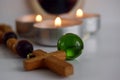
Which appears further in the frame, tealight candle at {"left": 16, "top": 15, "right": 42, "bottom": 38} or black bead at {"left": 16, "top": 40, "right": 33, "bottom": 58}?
tealight candle at {"left": 16, "top": 15, "right": 42, "bottom": 38}

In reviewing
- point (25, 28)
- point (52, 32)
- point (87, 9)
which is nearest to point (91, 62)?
point (52, 32)

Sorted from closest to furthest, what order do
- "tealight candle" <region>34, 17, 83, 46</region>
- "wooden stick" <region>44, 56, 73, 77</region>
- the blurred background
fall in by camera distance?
"wooden stick" <region>44, 56, 73, 77</region> → "tealight candle" <region>34, 17, 83, 46</region> → the blurred background

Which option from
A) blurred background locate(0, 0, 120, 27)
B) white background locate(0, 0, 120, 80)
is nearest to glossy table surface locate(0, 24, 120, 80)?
white background locate(0, 0, 120, 80)

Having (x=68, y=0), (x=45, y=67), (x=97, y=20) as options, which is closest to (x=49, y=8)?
(x=68, y=0)

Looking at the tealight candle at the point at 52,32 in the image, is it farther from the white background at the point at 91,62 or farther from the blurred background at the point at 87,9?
the blurred background at the point at 87,9

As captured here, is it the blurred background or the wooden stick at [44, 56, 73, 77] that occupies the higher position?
the blurred background

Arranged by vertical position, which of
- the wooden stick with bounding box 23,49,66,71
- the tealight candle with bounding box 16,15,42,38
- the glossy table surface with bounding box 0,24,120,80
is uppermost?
the tealight candle with bounding box 16,15,42,38


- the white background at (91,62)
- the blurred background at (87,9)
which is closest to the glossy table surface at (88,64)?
the white background at (91,62)

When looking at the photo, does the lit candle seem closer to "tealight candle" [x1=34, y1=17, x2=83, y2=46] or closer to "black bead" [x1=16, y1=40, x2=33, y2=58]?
"tealight candle" [x1=34, y1=17, x2=83, y2=46]

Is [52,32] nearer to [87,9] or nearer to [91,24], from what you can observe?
[91,24]
